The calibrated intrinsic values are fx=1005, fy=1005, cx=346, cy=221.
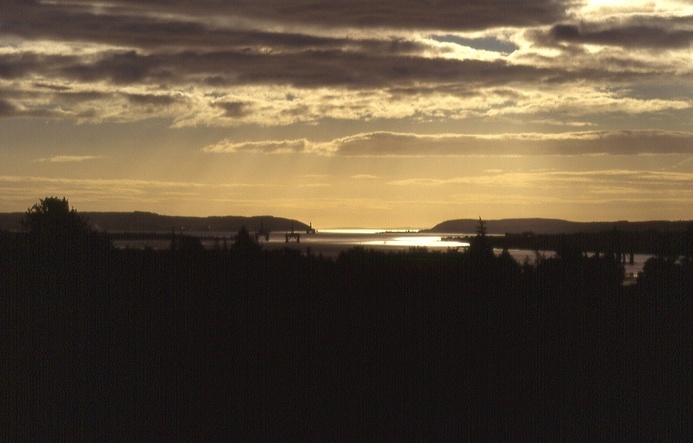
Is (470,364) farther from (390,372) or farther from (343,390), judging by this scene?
(343,390)

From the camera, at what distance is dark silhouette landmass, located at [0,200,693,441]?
67.1ft

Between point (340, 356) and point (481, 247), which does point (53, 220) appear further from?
point (340, 356)

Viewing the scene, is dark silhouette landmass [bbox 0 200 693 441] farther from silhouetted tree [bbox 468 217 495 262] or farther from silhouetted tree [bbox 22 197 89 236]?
silhouetted tree [bbox 22 197 89 236]

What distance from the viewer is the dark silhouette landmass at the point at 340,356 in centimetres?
2044

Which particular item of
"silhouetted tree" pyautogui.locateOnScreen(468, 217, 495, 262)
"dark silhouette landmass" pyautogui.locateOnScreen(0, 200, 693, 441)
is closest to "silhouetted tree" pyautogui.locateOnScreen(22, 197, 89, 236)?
"dark silhouette landmass" pyautogui.locateOnScreen(0, 200, 693, 441)

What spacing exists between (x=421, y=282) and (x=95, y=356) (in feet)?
69.2

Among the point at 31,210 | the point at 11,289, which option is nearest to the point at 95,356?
the point at 11,289

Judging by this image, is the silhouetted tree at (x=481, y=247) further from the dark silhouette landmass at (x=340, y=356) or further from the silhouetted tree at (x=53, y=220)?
the silhouetted tree at (x=53, y=220)

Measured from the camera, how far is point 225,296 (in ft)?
134

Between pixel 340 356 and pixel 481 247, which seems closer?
pixel 340 356

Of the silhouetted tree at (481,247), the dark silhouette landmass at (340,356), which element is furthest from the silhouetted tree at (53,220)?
the silhouetted tree at (481,247)

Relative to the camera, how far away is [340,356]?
94.2 feet

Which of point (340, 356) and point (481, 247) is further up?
point (481, 247)

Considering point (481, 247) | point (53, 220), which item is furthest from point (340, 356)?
point (53, 220)
